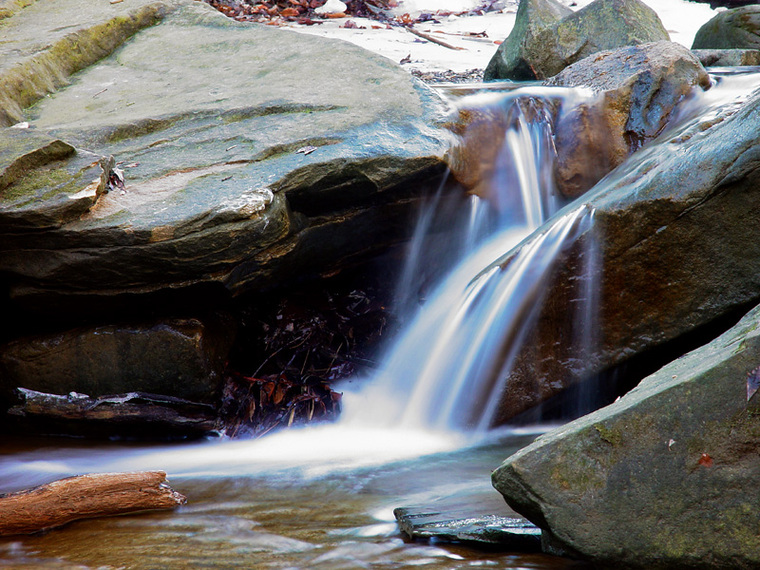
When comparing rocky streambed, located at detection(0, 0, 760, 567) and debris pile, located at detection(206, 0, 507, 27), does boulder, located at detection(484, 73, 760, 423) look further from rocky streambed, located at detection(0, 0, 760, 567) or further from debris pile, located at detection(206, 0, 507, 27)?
debris pile, located at detection(206, 0, 507, 27)

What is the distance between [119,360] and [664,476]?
3.22m

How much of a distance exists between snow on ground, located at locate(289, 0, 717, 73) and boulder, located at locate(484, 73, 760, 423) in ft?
19.3

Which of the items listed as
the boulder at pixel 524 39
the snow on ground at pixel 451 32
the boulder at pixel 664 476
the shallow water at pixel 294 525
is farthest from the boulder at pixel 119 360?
the snow on ground at pixel 451 32

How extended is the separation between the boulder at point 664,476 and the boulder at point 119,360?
2522 mm

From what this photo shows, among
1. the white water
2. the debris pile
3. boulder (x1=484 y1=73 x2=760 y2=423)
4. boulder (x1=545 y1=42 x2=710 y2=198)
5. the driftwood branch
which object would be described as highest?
the debris pile

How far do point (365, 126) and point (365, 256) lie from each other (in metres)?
0.96

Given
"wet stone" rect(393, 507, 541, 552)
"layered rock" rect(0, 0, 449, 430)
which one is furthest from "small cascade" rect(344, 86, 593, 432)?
"wet stone" rect(393, 507, 541, 552)

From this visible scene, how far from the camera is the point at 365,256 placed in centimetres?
473

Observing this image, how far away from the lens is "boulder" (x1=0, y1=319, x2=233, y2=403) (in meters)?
3.98

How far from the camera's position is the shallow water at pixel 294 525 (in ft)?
7.50

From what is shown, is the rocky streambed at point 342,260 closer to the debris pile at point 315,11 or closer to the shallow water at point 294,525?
the shallow water at point 294,525

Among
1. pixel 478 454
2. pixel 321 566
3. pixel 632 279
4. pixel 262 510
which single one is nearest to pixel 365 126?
pixel 632 279

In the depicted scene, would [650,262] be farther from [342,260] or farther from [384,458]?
[342,260]

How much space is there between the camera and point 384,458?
351 centimetres
